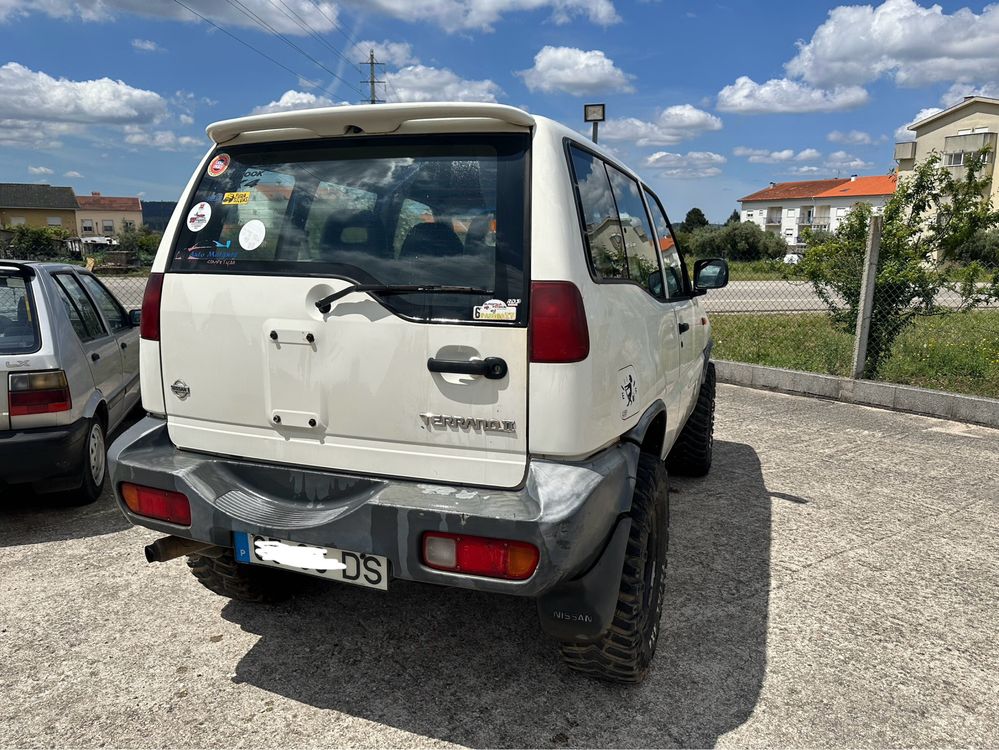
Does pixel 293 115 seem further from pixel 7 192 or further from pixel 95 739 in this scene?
pixel 7 192

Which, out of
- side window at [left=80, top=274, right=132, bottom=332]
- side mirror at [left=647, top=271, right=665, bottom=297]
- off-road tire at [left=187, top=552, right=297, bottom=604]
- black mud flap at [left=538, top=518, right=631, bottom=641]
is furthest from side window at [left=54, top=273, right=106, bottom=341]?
black mud flap at [left=538, top=518, right=631, bottom=641]

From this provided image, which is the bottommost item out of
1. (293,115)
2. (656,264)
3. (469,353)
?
(469,353)

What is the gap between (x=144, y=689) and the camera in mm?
2516

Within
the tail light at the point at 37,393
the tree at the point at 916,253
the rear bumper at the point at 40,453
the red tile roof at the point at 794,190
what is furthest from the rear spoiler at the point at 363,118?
the red tile roof at the point at 794,190

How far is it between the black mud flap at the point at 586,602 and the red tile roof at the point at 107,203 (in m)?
96.8

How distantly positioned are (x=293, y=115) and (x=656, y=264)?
180 centimetres

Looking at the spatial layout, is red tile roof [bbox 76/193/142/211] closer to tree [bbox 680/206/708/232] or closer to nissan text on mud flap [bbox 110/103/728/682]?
tree [bbox 680/206/708/232]

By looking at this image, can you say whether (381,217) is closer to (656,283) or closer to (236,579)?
(656,283)

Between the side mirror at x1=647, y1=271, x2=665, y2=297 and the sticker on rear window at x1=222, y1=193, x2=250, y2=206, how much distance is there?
163cm

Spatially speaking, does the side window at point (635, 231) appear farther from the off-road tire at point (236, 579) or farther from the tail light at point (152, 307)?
the off-road tire at point (236, 579)

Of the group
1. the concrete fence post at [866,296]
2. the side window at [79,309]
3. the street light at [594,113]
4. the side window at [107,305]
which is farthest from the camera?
the street light at [594,113]

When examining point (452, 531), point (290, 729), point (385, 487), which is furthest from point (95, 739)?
point (452, 531)

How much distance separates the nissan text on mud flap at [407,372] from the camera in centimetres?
206

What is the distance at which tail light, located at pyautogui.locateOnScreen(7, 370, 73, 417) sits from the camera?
3742 millimetres
